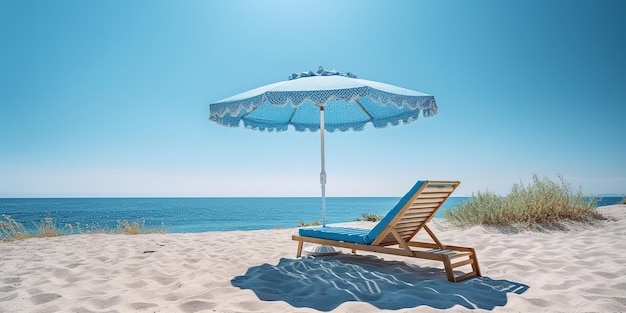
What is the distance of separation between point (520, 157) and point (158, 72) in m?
14.2

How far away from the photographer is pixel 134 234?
7.24m

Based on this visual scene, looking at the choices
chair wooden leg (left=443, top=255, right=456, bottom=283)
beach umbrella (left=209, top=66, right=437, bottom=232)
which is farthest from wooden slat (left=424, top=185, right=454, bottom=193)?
beach umbrella (left=209, top=66, right=437, bottom=232)

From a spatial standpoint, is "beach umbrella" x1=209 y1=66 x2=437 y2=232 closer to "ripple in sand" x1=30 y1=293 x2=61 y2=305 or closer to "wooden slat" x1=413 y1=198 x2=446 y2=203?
"wooden slat" x1=413 y1=198 x2=446 y2=203

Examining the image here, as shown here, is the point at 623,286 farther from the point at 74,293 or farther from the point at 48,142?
the point at 48,142

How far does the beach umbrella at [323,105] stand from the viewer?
11.5 ft

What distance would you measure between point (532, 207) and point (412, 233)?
380 cm

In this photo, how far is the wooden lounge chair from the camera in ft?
11.0

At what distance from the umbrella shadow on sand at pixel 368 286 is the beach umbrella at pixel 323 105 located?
42.8 inches

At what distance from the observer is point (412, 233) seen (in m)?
4.04

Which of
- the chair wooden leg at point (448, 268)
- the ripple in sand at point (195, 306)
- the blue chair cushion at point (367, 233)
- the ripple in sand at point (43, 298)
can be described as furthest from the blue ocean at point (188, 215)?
the ripple in sand at point (195, 306)

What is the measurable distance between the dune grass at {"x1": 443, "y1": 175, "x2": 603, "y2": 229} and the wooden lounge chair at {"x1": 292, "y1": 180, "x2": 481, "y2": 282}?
3.26 meters

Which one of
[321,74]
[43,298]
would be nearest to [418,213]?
[321,74]

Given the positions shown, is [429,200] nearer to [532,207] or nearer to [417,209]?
[417,209]

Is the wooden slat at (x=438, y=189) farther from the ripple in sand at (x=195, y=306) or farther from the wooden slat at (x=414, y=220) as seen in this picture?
the ripple in sand at (x=195, y=306)
